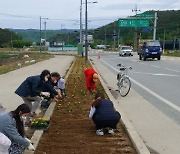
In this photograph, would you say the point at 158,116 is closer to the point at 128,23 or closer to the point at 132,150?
the point at 132,150

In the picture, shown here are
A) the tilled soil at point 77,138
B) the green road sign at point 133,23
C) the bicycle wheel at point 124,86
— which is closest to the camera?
the tilled soil at point 77,138

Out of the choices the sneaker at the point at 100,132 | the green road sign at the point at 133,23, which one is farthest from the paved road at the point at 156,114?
the green road sign at the point at 133,23

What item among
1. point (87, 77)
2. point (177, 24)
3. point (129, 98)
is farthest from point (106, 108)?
point (177, 24)

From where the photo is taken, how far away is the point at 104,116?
729 cm

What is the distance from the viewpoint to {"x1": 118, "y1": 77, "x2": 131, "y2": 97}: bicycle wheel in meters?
13.5

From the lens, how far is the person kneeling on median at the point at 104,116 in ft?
24.0

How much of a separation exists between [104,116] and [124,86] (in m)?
6.47

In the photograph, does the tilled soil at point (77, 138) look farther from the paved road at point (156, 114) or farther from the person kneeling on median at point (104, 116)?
the paved road at point (156, 114)

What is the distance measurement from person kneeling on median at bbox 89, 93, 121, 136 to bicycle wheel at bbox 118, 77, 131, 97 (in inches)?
239

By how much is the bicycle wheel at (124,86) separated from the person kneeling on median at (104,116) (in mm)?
Answer: 6072

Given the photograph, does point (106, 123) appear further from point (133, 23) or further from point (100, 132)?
point (133, 23)

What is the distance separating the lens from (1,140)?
466cm

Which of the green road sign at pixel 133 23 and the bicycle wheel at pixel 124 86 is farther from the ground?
the green road sign at pixel 133 23

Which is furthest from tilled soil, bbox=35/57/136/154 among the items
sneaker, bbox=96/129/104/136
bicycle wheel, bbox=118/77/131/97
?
bicycle wheel, bbox=118/77/131/97
